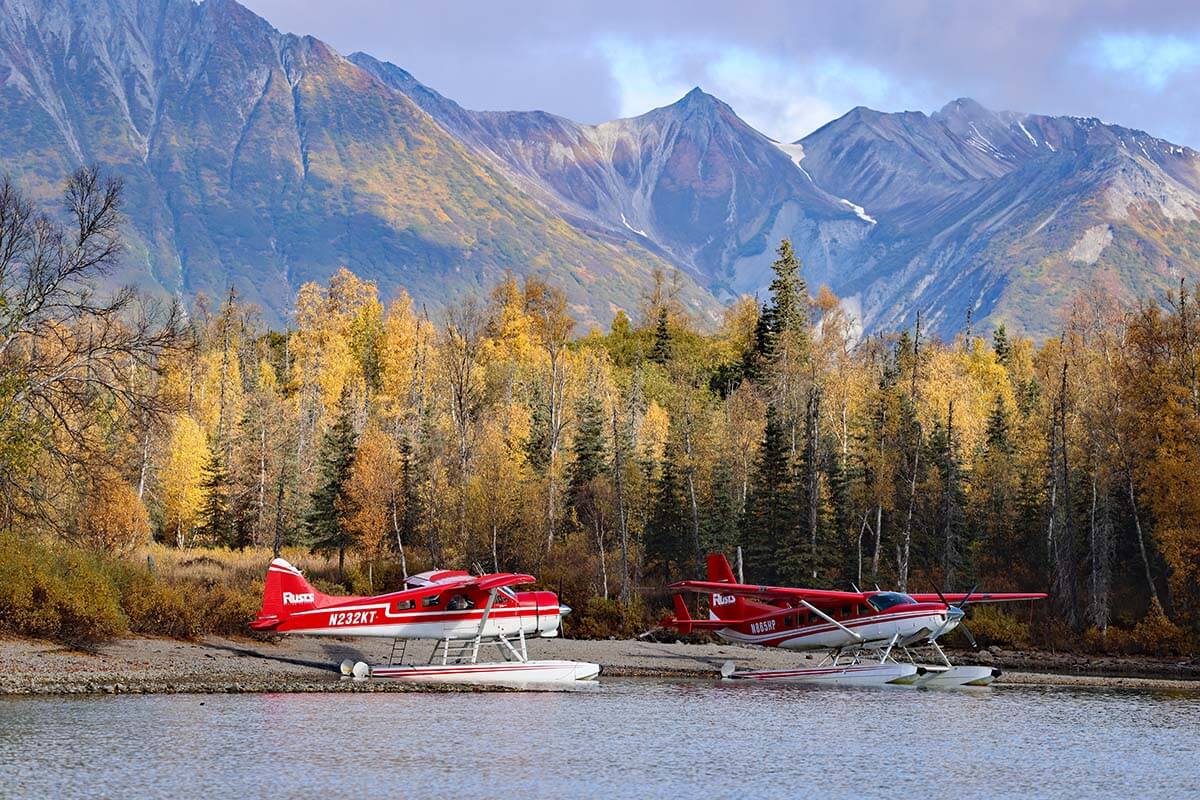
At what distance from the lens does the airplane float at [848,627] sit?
39562mm

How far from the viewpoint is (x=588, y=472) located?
6562 centimetres

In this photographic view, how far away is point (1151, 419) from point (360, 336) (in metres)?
63.7

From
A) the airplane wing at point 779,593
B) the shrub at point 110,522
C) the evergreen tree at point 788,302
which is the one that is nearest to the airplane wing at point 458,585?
the airplane wing at point 779,593

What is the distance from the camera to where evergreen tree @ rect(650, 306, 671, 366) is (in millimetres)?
105750

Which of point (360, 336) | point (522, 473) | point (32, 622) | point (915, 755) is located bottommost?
point (915, 755)

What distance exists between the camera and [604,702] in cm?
3481

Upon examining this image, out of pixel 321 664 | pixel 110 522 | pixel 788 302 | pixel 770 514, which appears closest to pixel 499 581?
pixel 321 664

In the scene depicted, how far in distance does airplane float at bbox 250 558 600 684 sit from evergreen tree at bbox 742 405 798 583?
2366cm

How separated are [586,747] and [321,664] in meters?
13.4

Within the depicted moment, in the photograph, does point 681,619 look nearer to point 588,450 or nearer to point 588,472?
point 588,472

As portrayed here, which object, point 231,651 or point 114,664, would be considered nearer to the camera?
point 114,664

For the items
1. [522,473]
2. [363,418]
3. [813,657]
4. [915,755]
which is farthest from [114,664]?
[363,418]

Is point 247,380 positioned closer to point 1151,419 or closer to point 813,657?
point 813,657

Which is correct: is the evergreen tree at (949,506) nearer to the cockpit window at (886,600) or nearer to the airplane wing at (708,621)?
the airplane wing at (708,621)
